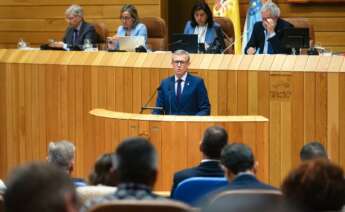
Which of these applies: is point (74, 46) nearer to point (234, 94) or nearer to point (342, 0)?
point (234, 94)

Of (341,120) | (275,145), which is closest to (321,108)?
(341,120)

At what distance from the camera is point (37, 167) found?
2490mm

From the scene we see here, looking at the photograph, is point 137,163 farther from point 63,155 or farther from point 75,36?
point 75,36

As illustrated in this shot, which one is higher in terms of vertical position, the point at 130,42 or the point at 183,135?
the point at 130,42

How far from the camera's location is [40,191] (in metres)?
2.41

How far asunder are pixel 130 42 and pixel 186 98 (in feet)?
5.03

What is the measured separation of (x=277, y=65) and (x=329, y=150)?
0.91 metres

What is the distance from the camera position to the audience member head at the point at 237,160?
4469 millimetres

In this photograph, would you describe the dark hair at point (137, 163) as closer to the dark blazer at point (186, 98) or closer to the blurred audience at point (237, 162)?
the blurred audience at point (237, 162)

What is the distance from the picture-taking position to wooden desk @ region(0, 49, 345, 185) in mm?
7875

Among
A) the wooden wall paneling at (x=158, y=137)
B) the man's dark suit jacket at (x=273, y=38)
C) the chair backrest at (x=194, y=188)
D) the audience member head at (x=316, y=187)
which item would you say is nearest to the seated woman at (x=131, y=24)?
the man's dark suit jacket at (x=273, y=38)

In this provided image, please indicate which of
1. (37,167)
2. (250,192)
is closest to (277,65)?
(250,192)

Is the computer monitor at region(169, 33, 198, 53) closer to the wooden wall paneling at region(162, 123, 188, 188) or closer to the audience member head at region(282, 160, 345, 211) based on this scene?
the wooden wall paneling at region(162, 123, 188, 188)

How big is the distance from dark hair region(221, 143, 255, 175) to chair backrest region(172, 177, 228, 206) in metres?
0.32
